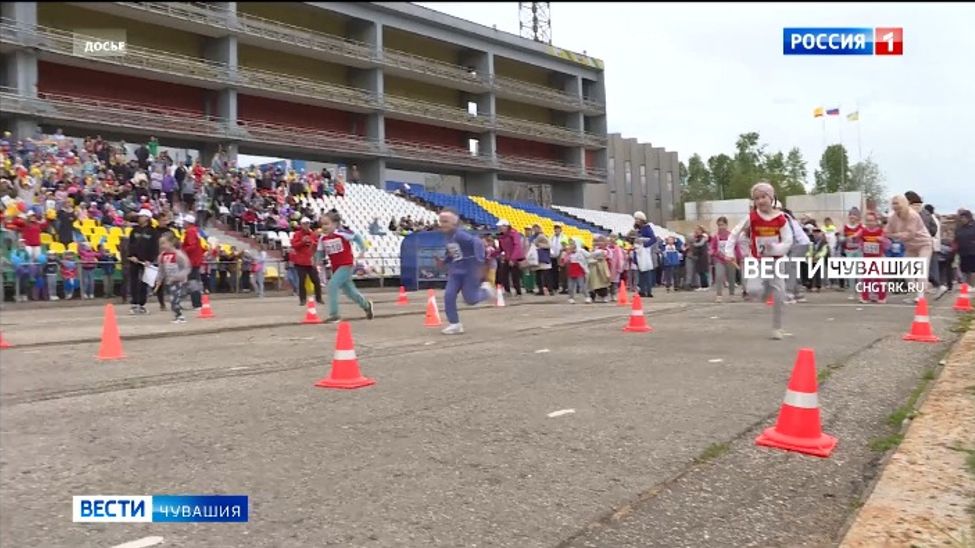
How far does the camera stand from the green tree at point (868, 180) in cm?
1004

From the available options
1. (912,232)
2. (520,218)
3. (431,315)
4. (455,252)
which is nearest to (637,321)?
(455,252)

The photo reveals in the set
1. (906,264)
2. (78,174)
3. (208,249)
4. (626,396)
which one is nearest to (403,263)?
(208,249)

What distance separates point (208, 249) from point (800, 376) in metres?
20.1

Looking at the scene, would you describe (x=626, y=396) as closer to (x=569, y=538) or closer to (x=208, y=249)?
(x=569, y=538)

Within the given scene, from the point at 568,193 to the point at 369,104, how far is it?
22.8 m

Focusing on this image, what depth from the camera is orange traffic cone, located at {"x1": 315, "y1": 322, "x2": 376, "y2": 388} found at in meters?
6.44

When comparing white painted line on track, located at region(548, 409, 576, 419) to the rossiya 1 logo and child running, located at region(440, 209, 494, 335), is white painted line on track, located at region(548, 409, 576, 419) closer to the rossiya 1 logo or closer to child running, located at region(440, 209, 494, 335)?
the rossiya 1 logo

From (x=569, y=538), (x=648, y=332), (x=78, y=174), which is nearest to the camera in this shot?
(x=569, y=538)

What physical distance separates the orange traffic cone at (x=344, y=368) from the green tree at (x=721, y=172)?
81.5 m

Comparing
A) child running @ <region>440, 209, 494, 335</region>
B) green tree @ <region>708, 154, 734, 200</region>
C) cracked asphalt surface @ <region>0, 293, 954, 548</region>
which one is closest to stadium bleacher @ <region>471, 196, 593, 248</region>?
child running @ <region>440, 209, 494, 335</region>

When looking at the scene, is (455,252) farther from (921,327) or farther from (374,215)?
(374,215)

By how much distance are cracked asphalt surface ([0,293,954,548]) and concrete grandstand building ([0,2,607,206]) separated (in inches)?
97.4

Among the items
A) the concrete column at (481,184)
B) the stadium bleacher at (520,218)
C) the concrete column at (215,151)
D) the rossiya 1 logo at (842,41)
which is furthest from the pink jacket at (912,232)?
the concrete column at (481,184)

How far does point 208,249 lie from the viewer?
72.1 feet
